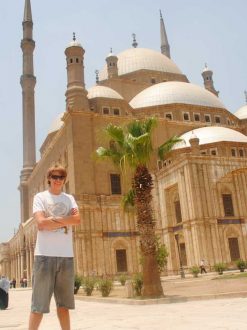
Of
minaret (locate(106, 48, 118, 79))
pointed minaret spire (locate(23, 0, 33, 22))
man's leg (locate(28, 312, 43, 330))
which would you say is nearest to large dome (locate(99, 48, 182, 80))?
minaret (locate(106, 48, 118, 79))

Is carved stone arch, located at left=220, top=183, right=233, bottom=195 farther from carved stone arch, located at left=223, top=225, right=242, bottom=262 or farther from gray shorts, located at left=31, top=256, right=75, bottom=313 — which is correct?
gray shorts, located at left=31, top=256, right=75, bottom=313

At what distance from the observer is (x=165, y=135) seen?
35781 mm

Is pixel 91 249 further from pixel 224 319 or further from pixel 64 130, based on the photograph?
pixel 224 319

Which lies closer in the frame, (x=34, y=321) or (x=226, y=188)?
(x=34, y=321)

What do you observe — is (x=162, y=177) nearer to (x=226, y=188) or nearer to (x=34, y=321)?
(x=226, y=188)

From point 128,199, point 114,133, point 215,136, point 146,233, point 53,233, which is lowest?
point 53,233

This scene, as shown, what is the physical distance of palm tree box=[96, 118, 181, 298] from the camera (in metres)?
12.2

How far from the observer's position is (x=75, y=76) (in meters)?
33.9

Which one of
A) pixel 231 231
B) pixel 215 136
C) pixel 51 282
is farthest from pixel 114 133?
pixel 215 136

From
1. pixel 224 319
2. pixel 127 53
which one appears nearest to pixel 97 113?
pixel 127 53

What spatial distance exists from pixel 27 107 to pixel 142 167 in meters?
33.0

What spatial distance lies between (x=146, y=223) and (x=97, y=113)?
22.0m

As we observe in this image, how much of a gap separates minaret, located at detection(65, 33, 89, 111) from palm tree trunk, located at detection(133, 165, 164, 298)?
2186 cm

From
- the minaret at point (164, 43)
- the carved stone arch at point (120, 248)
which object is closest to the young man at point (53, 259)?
the carved stone arch at point (120, 248)
